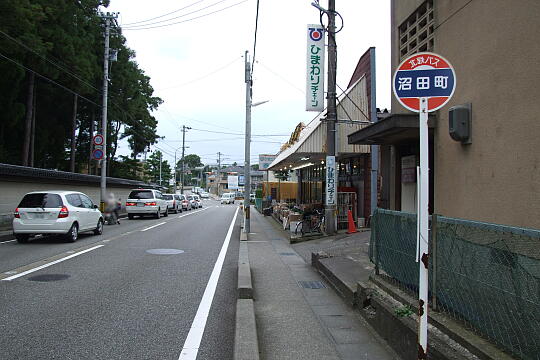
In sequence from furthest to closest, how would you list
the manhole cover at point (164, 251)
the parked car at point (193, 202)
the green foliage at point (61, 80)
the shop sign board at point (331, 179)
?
the parked car at point (193, 202) → the green foliage at point (61, 80) → the shop sign board at point (331, 179) → the manhole cover at point (164, 251)

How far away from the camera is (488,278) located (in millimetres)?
3645

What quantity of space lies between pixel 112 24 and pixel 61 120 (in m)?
10.9

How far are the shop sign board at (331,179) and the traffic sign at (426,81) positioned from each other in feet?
31.2

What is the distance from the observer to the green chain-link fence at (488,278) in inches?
123

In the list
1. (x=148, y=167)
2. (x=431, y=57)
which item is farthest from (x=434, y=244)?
(x=148, y=167)

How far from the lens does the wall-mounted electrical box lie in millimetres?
7113

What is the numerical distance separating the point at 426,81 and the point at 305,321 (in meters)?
3.62

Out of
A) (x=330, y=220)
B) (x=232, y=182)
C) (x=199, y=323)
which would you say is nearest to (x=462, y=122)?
(x=199, y=323)

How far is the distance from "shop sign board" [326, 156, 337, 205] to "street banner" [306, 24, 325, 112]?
1.94 metres

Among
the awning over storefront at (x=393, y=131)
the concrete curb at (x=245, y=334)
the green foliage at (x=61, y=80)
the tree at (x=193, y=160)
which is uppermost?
the tree at (x=193, y=160)

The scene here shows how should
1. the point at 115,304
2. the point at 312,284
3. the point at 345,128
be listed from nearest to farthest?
1. the point at 115,304
2. the point at 312,284
3. the point at 345,128

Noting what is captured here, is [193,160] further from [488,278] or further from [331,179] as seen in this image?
[488,278]

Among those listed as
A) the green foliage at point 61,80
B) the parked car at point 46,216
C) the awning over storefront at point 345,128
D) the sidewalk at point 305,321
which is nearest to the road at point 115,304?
the sidewalk at point 305,321

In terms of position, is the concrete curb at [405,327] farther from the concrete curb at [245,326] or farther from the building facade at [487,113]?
the building facade at [487,113]
